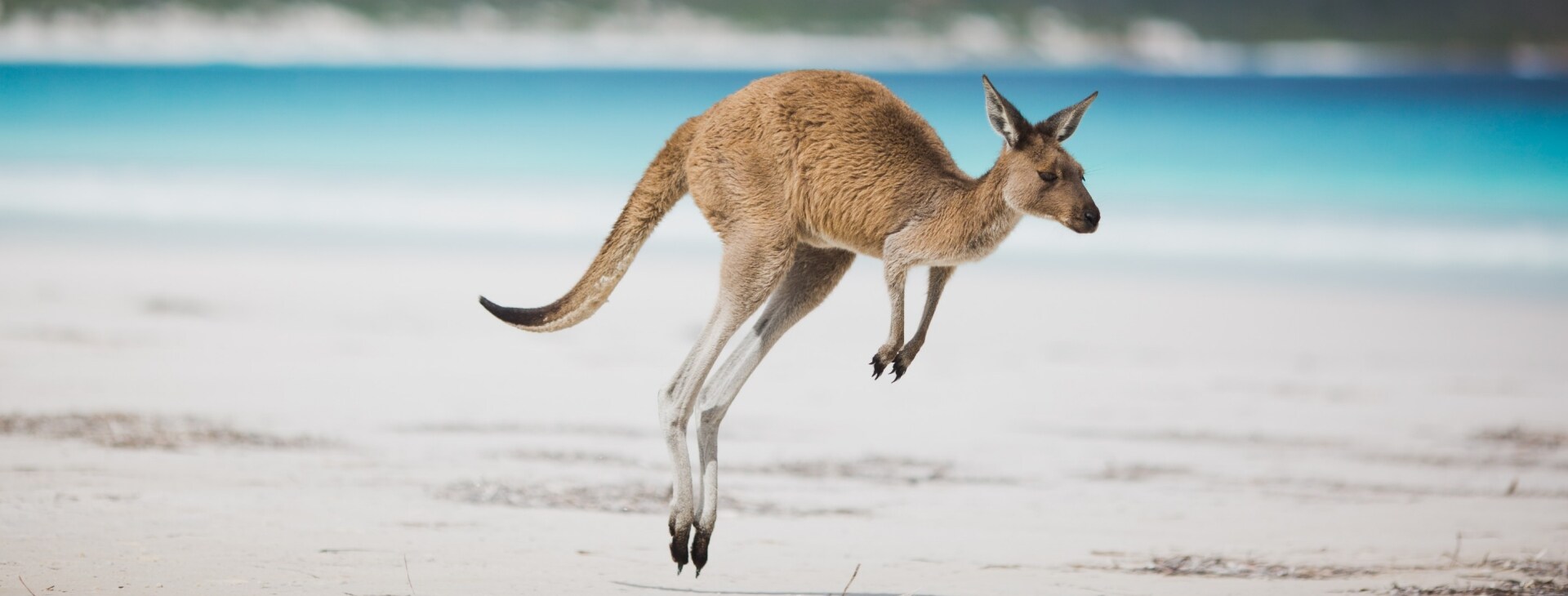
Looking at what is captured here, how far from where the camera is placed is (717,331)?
5156 mm

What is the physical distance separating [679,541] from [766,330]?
2.47ft

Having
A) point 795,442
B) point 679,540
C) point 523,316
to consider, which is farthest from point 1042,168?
point 795,442

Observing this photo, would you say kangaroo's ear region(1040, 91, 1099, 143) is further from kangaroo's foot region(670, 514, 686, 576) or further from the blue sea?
the blue sea

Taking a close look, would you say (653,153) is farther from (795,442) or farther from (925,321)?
(925,321)

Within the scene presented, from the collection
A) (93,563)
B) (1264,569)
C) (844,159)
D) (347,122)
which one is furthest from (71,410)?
(347,122)

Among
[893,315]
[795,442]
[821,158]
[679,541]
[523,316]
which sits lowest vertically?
[679,541]

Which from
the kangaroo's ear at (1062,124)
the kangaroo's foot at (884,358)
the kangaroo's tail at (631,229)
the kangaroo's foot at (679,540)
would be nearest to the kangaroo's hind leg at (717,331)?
the kangaroo's foot at (679,540)

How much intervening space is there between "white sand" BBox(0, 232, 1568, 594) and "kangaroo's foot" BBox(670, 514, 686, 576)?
18.3 inches

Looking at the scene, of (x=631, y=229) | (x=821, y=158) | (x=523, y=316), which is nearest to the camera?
(x=821, y=158)

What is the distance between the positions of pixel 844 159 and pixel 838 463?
3221 millimetres

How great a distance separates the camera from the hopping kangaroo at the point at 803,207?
4.66m

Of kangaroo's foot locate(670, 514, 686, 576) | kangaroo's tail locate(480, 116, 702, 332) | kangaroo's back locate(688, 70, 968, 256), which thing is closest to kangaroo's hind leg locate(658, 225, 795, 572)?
kangaroo's foot locate(670, 514, 686, 576)

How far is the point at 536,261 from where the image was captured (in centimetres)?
1664

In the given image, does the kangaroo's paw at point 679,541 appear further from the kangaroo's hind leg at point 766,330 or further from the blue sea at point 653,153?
the blue sea at point 653,153
